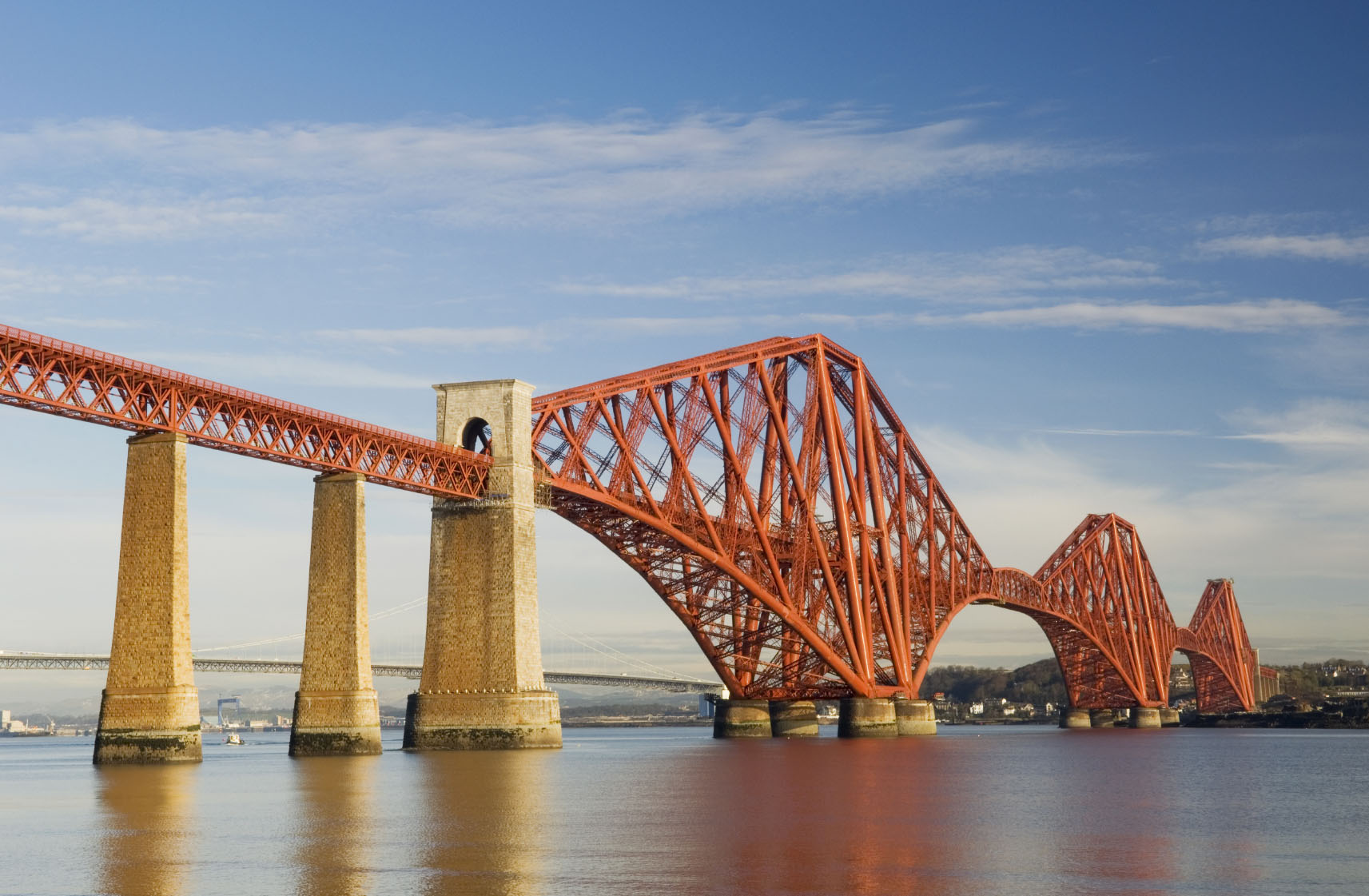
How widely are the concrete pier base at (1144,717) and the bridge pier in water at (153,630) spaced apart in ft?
453

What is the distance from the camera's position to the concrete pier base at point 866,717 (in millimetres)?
102562

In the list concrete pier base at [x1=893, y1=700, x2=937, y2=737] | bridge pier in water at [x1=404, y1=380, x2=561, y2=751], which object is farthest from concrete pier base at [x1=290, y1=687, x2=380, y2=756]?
concrete pier base at [x1=893, y1=700, x2=937, y2=737]

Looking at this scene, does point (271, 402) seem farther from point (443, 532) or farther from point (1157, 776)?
point (1157, 776)

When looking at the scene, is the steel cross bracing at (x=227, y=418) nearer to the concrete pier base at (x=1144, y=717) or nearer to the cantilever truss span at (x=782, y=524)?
the cantilever truss span at (x=782, y=524)

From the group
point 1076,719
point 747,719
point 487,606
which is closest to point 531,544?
point 487,606

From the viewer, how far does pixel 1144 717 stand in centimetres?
17712

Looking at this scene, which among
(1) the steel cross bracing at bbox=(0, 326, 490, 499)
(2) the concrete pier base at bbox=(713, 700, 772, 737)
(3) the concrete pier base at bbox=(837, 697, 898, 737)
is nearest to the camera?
(1) the steel cross bracing at bbox=(0, 326, 490, 499)

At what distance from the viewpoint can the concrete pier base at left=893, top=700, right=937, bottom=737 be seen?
110 m

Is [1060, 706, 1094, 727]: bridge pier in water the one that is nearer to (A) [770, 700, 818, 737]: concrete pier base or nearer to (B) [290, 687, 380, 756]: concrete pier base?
(A) [770, 700, 818, 737]: concrete pier base

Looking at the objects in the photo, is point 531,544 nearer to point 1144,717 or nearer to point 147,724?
point 147,724

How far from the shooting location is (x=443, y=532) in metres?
76.8

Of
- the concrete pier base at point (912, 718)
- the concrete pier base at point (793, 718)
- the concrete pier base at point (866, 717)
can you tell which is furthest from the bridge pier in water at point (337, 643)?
the concrete pier base at point (912, 718)

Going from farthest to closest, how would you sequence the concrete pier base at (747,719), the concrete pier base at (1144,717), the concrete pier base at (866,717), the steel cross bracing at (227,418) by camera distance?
the concrete pier base at (1144,717) < the concrete pier base at (747,719) < the concrete pier base at (866,717) < the steel cross bracing at (227,418)

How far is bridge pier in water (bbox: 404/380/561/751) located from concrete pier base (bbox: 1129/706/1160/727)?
114988 millimetres
